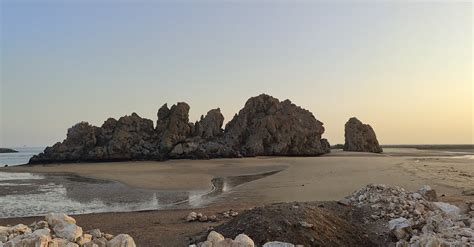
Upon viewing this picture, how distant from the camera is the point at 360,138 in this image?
209 ft

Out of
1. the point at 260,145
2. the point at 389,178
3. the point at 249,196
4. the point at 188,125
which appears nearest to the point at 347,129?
the point at 260,145

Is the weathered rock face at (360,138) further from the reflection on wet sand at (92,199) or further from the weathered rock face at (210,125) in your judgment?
the reflection on wet sand at (92,199)

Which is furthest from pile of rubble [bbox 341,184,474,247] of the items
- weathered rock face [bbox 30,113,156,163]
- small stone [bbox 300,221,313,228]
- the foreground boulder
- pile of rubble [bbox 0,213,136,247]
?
weathered rock face [bbox 30,113,156,163]

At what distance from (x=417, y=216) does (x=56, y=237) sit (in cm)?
643

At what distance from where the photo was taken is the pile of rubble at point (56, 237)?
538 cm

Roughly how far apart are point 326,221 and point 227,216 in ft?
11.9

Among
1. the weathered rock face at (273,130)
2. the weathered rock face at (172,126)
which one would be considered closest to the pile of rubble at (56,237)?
the weathered rock face at (172,126)

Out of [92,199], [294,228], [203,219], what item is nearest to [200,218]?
[203,219]

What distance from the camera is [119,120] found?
186ft

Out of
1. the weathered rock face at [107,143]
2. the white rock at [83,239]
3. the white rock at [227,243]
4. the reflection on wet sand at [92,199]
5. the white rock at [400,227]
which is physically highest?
the weathered rock face at [107,143]

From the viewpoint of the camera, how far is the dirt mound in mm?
7258

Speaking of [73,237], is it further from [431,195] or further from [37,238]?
[431,195]

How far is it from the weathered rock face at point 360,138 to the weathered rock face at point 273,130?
6.32 metres

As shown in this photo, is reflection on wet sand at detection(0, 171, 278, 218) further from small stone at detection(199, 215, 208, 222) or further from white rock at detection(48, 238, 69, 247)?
white rock at detection(48, 238, 69, 247)
